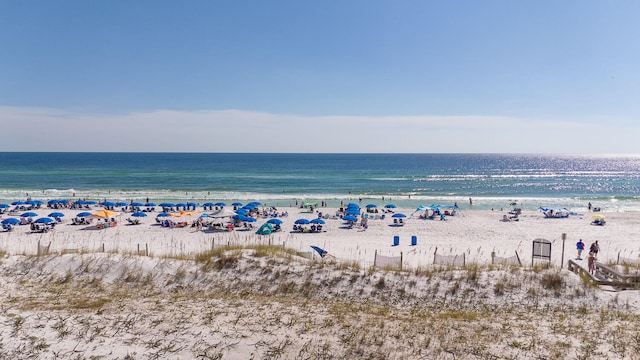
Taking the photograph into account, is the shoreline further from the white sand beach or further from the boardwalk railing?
the white sand beach

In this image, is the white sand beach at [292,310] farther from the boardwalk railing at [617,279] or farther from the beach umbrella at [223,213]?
the beach umbrella at [223,213]

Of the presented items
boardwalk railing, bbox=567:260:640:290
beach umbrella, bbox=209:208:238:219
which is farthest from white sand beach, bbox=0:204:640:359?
beach umbrella, bbox=209:208:238:219

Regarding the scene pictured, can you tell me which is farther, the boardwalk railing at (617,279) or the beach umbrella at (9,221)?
the beach umbrella at (9,221)

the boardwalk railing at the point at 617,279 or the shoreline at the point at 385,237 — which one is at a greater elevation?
the boardwalk railing at the point at 617,279

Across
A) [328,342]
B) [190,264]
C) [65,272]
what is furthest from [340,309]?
[65,272]

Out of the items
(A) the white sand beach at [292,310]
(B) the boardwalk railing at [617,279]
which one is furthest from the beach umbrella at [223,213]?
(B) the boardwalk railing at [617,279]

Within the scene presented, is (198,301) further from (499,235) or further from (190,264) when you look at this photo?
(499,235)

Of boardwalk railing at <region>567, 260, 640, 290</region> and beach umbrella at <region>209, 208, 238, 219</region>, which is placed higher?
boardwalk railing at <region>567, 260, 640, 290</region>

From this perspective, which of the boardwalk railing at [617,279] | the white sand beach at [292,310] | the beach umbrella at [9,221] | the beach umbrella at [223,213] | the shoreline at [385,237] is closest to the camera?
the white sand beach at [292,310]

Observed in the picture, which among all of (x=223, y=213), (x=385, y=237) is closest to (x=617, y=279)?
(x=385, y=237)

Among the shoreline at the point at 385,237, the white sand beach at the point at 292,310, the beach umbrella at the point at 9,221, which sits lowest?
the shoreline at the point at 385,237
